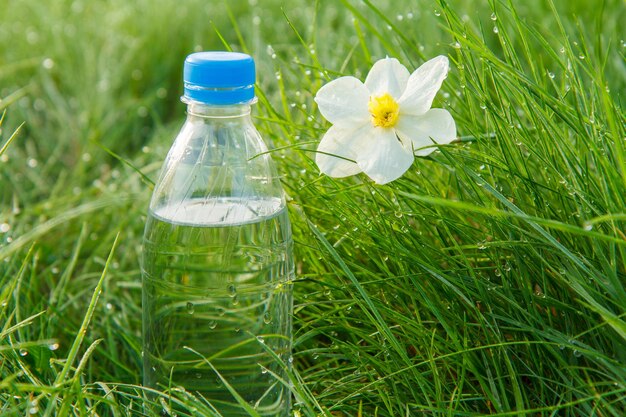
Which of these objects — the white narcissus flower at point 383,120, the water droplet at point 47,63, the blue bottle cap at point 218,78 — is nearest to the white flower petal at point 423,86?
the white narcissus flower at point 383,120

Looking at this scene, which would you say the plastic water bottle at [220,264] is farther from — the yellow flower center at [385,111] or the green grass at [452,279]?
the yellow flower center at [385,111]

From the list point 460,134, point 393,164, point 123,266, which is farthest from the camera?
point 123,266

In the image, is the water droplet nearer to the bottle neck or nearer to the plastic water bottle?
the plastic water bottle

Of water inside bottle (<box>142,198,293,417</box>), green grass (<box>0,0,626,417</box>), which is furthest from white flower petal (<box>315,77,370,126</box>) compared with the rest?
water inside bottle (<box>142,198,293,417</box>)

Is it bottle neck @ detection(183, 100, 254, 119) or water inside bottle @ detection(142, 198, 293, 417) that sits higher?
bottle neck @ detection(183, 100, 254, 119)

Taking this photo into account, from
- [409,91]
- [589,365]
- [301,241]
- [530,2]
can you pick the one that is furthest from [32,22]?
[589,365]

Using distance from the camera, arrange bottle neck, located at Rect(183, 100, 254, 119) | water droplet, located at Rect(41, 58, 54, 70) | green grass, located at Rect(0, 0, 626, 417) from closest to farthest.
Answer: green grass, located at Rect(0, 0, 626, 417), bottle neck, located at Rect(183, 100, 254, 119), water droplet, located at Rect(41, 58, 54, 70)

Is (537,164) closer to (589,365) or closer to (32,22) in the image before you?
(589,365)
